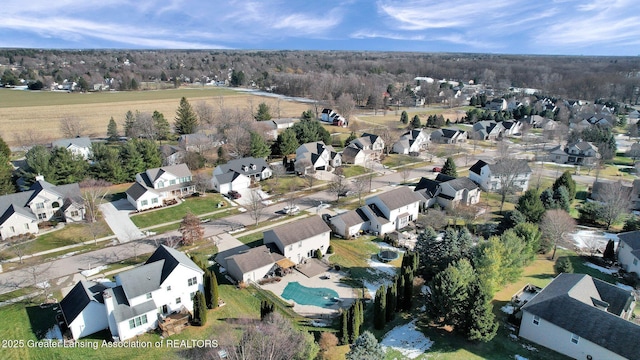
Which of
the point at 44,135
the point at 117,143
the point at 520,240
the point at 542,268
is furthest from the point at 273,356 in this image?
the point at 44,135

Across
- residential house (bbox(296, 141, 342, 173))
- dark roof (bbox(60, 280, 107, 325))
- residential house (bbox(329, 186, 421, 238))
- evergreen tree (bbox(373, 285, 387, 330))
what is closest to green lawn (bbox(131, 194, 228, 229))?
residential house (bbox(296, 141, 342, 173))

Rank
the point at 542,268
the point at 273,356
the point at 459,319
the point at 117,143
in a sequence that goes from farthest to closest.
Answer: the point at 117,143 < the point at 542,268 < the point at 459,319 < the point at 273,356

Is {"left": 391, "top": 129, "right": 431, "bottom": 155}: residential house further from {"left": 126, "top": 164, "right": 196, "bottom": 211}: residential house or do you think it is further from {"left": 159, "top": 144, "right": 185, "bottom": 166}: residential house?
{"left": 126, "top": 164, "right": 196, "bottom": 211}: residential house

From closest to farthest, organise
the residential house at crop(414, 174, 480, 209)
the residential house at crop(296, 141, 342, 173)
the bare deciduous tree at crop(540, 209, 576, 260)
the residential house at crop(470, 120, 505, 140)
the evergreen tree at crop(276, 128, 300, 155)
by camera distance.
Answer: the bare deciduous tree at crop(540, 209, 576, 260)
the residential house at crop(414, 174, 480, 209)
the residential house at crop(296, 141, 342, 173)
the evergreen tree at crop(276, 128, 300, 155)
the residential house at crop(470, 120, 505, 140)

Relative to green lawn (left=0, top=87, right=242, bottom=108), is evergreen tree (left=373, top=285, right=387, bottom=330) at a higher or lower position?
lower

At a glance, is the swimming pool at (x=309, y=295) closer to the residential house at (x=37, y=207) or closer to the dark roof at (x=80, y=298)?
the dark roof at (x=80, y=298)

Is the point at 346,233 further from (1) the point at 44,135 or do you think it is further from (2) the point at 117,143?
(1) the point at 44,135

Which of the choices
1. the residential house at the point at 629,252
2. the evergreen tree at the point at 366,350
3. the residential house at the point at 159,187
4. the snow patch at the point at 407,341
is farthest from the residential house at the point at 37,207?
the residential house at the point at 629,252
